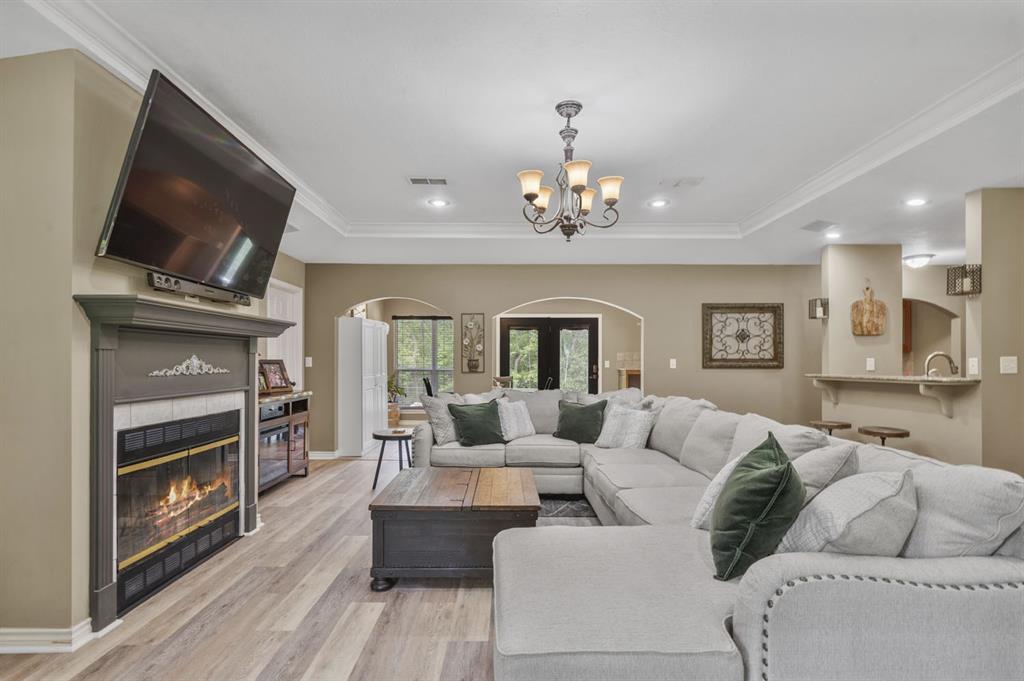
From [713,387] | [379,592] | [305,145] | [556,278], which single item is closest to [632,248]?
[556,278]

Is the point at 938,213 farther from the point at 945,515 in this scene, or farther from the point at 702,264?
the point at 945,515

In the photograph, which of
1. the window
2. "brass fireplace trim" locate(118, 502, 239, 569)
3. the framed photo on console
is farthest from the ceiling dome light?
"brass fireplace trim" locate(118, 502, 239, 569)

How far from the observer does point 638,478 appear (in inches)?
131

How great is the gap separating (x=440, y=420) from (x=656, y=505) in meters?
2.39

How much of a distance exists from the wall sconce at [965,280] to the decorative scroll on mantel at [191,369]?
5047 mm

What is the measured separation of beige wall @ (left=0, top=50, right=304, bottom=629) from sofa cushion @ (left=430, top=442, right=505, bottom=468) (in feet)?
8.23

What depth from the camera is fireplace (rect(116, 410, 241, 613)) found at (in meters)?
2.55

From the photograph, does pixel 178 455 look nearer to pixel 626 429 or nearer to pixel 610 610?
pixel 610 610

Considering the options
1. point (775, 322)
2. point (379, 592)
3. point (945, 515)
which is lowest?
point (379, 592)

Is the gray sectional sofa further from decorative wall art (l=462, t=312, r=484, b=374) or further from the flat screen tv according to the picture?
decorative wall art (l=462, t=312, r=484, b=374)

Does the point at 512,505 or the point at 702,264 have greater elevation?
the point at 702,264

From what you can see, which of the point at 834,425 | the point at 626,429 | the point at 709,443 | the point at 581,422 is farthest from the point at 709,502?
the point at 834,425

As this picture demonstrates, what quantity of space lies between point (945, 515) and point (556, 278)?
17.3 feet

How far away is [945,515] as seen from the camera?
1.55 metres
